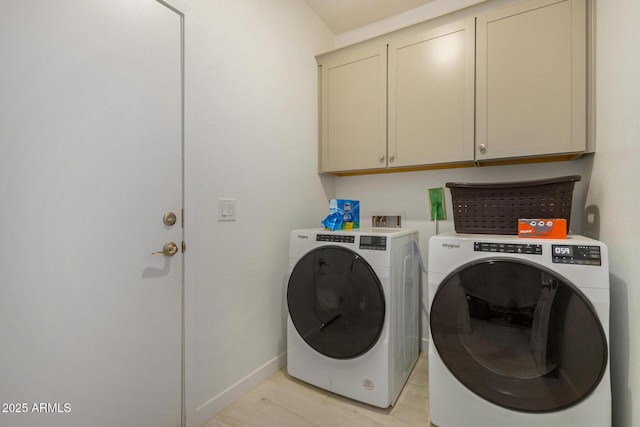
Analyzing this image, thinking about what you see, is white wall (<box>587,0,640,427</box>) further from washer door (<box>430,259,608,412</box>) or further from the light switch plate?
the light switch plate

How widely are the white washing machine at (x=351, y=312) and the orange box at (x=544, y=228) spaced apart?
0.57 m

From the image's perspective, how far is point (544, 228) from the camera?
122 centimetres

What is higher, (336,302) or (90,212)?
(90,212)

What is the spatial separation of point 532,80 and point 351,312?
1629 mm

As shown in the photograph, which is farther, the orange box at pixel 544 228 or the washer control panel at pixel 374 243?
the washer control panel at pixel 374 243

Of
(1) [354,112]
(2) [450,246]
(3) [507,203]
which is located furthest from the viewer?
(1) [354,112]

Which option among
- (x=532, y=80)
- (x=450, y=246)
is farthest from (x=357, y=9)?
(x=450, y=246)

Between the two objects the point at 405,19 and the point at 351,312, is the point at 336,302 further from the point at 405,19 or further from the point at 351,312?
the point at 405,19

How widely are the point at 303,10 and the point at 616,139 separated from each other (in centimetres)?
206

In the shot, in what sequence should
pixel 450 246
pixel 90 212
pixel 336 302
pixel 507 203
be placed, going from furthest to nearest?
pixel 336 302
pixel 507 203
pixel 450 246
pixel 90 212

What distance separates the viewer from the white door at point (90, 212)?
0.89 meters

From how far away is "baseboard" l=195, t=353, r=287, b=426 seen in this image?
140cm

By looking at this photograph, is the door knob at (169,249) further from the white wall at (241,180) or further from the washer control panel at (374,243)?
the washer control panel at (374,243)

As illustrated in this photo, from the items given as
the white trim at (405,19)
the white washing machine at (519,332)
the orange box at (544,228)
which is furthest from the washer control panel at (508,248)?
the white trim at (405,19)
